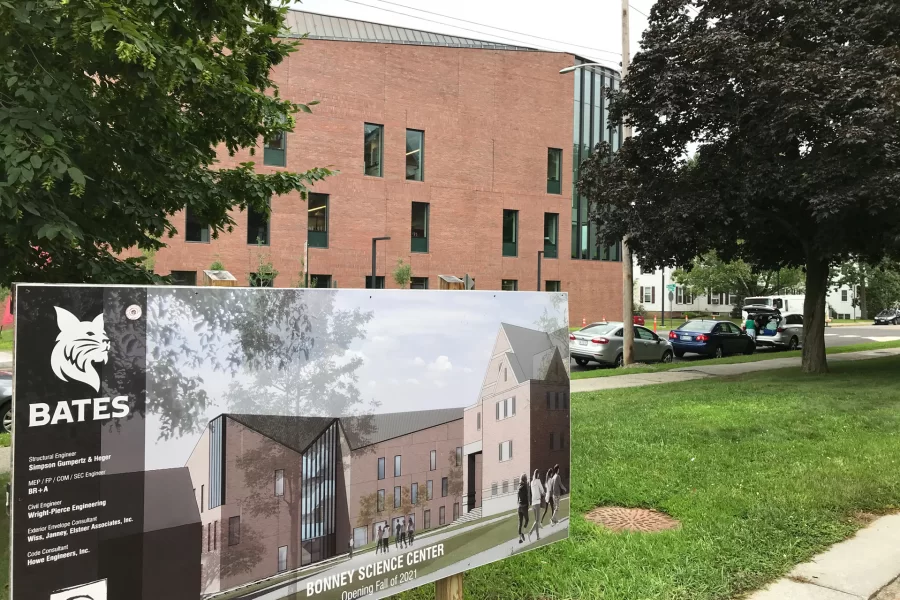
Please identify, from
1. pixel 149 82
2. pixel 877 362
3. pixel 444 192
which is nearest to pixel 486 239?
pixel 444 192

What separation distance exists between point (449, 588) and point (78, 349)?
208 cm

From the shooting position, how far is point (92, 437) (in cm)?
209

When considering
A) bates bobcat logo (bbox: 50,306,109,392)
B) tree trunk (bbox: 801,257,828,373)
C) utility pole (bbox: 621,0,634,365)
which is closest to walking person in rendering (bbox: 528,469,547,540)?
bates bobcat logo (bbox: 50,306,109,392)

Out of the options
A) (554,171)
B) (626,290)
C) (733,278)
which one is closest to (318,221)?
(554,171)

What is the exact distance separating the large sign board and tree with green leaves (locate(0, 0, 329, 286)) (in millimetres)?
2080

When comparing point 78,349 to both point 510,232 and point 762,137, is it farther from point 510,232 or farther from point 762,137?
point 510,232

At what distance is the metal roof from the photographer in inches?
1431

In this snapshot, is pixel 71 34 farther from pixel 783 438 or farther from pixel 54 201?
pixel 783 438

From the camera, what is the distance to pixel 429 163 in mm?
37438

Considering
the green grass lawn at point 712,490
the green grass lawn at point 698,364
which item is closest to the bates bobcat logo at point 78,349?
the green grass lawn at point 712,490

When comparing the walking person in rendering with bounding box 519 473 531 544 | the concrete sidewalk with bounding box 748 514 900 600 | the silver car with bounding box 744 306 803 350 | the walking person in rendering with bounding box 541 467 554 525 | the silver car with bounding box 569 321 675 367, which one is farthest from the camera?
the silver car with bounding box 744 306 803 350

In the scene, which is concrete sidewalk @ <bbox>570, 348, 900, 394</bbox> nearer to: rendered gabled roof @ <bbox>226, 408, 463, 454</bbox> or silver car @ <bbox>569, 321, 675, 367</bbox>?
silver car @ <bbox>569, 321, 675, 367</bbox>

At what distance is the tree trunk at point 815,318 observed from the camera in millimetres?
15203

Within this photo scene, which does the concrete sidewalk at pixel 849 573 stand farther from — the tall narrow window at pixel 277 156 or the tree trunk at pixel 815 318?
the tall narrow window at pixel 277 156
